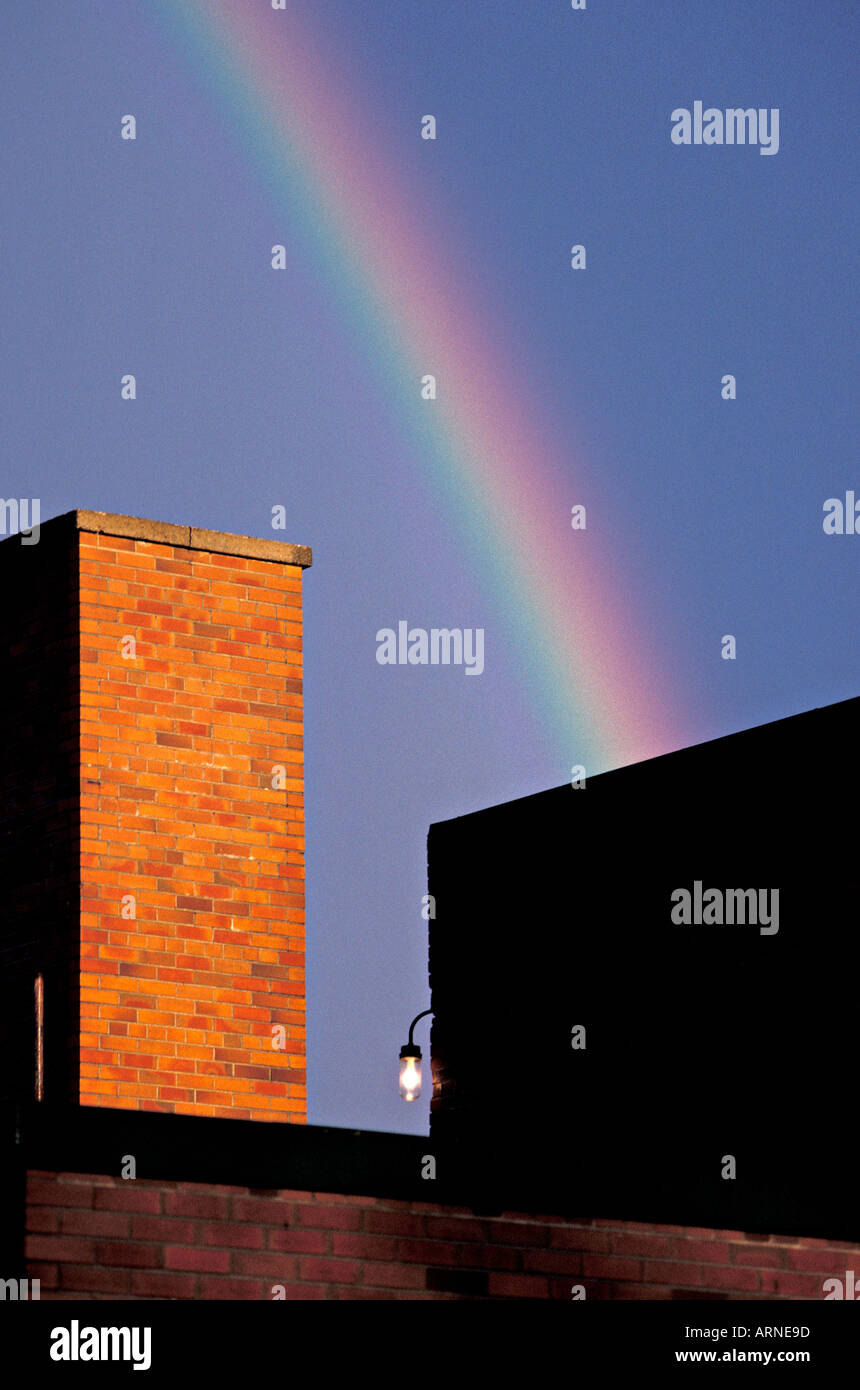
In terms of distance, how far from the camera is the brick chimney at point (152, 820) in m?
10.9

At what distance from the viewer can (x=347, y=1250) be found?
24.6 ft

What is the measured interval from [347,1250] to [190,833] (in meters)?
4.18

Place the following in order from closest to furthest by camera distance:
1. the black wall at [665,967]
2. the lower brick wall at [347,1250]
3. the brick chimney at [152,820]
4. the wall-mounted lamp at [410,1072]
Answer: the lower brick wall at [347,1250] < the brick chimney at [152,820] < the black wall at [665,967] < the wall-mounted lamp at [410,1072]

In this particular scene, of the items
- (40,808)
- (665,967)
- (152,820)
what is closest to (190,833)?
(152,820)

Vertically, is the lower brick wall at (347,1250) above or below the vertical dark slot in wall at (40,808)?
below

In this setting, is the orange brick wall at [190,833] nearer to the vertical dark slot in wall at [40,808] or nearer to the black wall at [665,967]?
the vertical dark slot in wall at [40,808]

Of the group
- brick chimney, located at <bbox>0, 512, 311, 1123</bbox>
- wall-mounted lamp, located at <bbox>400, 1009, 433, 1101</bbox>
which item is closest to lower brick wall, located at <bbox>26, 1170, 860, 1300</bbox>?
brick chimney, located at <bbox>0, 512, 311, 1123</bbox>

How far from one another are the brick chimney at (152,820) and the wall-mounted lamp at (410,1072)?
385 inches

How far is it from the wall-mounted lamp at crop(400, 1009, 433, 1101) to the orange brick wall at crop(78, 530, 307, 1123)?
385 inches

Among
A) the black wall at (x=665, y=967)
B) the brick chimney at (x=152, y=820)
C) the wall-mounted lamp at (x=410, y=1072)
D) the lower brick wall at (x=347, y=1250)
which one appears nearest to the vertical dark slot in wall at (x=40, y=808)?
the brick chimney at (x=152, y=820)

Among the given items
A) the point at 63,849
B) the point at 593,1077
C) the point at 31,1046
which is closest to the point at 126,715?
the point at 63,849

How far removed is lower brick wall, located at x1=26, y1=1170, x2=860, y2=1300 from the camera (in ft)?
23.0

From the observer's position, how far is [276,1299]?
727cm
